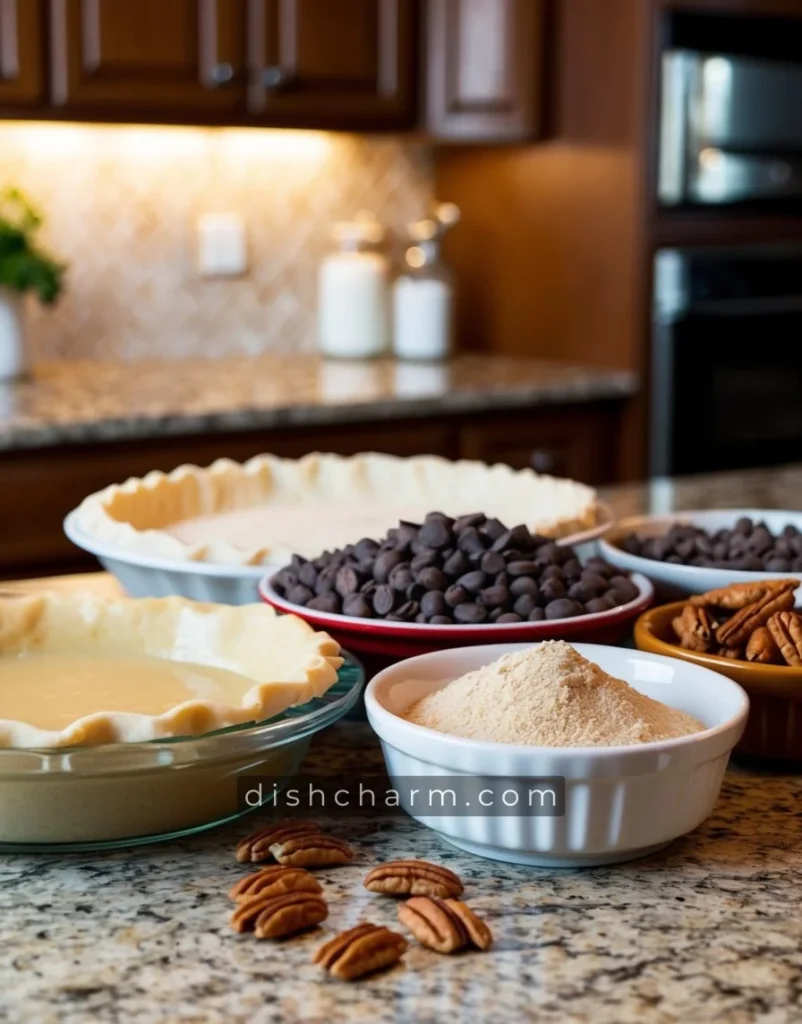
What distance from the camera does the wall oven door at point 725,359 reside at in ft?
10.6

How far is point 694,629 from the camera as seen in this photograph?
1.06 metres

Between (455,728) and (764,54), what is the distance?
2.80 meters

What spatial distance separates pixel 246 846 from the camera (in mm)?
873

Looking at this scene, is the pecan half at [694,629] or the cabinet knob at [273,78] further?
the cabinet knob at [273,78]

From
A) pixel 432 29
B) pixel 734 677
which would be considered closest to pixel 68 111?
pixel 432 29

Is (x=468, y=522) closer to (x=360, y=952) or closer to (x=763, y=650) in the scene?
(x=763, y=650)

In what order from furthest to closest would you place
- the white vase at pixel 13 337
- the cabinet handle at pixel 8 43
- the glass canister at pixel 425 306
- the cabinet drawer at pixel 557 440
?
the glass canister at pixel 425 306 < the cabinet drawer at pixel 557 440 < the white vase at pixel 13 337 < the cabinet handle at pixel 8 43

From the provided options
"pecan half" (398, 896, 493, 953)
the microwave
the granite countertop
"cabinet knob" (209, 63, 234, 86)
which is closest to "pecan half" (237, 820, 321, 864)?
"pecan half" (398, 896, 493, 953)

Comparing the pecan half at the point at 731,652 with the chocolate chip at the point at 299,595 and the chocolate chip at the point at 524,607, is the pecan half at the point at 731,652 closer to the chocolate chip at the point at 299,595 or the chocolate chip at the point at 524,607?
the chocolate chip at the point at 524,607

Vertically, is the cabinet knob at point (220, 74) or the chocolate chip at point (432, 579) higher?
the cabinet knob at point (220, 74)

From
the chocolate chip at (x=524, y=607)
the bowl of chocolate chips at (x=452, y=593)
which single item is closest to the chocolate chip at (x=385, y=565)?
the bowl of chocolate chips at (x=452, y=593)

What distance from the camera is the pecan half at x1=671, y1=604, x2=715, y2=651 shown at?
1.05 meters

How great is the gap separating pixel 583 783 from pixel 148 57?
99.8 inches

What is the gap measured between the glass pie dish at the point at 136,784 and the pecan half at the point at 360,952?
0.15m
